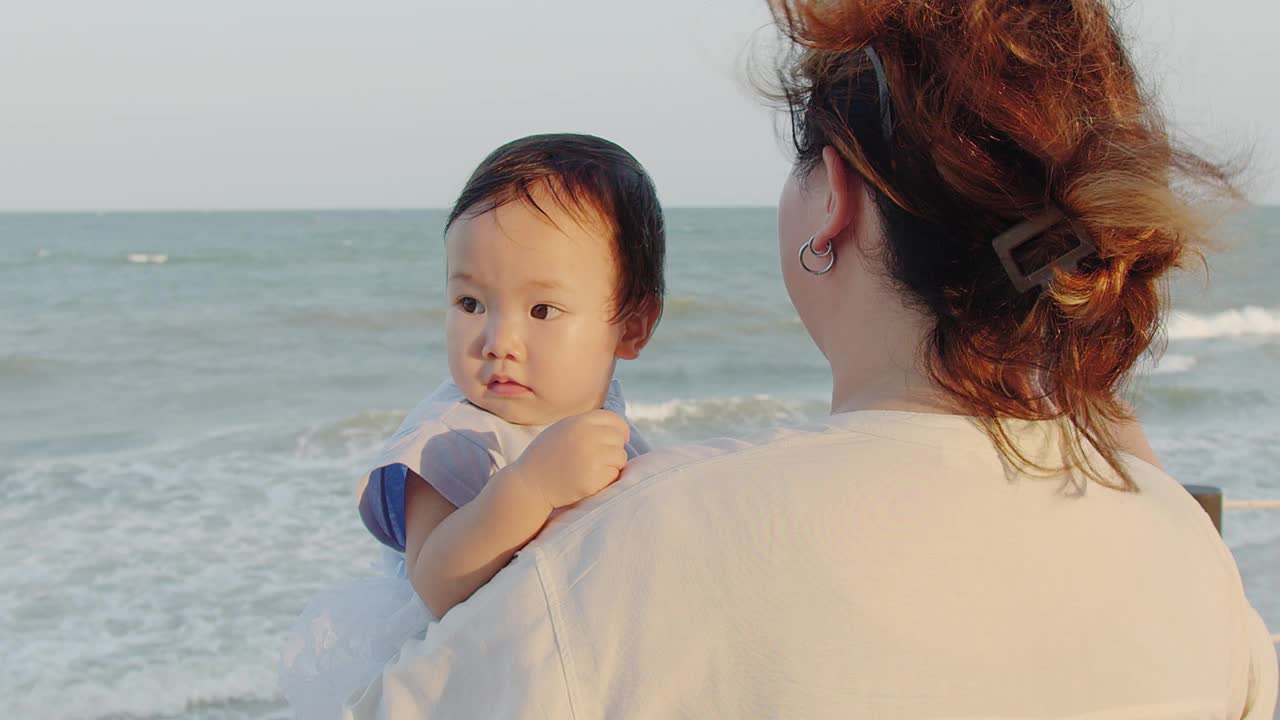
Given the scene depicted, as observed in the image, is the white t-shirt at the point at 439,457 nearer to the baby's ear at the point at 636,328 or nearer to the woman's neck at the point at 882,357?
the baby's ear at the point at 636,328

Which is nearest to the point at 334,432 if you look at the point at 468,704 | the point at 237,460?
→ the point at 237,460

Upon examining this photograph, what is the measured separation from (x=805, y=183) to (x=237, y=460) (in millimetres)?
7476

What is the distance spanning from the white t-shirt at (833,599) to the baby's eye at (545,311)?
0.55 m

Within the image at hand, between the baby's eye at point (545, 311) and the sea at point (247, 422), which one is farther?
the sea at point (247, 422)

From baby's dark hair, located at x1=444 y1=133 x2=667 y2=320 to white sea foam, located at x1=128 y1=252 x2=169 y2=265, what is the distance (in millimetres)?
22235

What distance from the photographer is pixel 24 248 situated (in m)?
27.1

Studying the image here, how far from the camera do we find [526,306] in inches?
63.1

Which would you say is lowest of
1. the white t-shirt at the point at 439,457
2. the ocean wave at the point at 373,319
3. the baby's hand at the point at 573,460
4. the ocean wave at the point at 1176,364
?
the ocean wave at the point at 373,319

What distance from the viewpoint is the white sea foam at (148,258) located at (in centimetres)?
2238

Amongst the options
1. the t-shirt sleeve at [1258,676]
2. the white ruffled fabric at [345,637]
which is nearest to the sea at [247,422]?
the t-shirt sleeve at [1258,676]

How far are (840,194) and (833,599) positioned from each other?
405 millimetres

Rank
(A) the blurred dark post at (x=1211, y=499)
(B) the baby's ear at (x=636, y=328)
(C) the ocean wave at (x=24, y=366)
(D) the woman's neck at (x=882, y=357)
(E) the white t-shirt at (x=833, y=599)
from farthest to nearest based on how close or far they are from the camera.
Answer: (C) the ocean wave at (x=24, y=366) < (A) the blurred dark post at (x=1211, y=499) < (B) the baby's ear at (x=636, y=328) < (D) the woman's neck at (x=882, y=357) < (E) the white t-shirt at (x=833, y=599)

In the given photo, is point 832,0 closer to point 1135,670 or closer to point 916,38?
point 916,38

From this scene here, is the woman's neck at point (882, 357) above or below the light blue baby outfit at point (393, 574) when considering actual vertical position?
above
